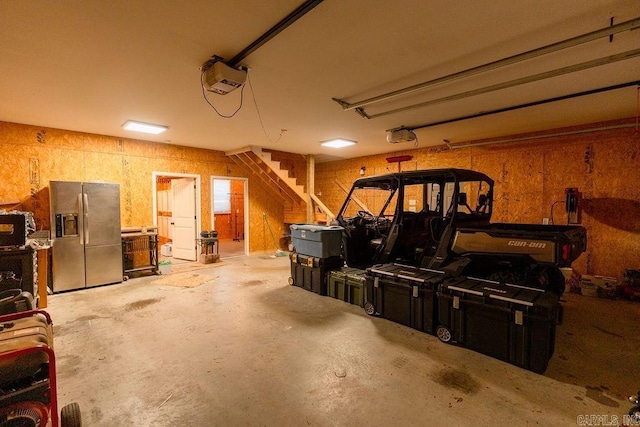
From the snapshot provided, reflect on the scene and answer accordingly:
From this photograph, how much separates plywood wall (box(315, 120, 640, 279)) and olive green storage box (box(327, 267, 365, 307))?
3.76 m

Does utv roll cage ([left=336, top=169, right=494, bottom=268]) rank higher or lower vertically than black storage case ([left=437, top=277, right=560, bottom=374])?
higher

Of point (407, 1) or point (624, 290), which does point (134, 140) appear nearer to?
point (407, 1)

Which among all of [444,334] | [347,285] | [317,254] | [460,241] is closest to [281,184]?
[317,254]

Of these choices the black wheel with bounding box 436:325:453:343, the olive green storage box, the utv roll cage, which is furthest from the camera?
the olive green storage box

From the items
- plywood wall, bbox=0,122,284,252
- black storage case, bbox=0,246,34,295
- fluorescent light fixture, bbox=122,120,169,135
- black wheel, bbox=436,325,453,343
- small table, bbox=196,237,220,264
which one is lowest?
black wheel, bbox=436,325,453,343

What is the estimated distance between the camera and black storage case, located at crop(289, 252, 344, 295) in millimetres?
4598

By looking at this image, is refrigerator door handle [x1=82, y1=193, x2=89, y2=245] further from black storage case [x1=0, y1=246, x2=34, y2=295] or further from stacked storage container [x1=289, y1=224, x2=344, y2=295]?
stacked storage container [x1=289, y1=224, x2=344, y2=295]

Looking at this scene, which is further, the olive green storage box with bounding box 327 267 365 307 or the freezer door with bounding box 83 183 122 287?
the freezer door with bounding box 83 183 122 287

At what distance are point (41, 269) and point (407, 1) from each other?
5520 millimetres

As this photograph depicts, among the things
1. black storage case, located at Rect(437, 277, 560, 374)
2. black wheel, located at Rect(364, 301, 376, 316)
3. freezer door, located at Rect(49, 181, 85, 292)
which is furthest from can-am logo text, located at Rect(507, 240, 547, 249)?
freezer door, located at Rect(49, 181, 85, 292)

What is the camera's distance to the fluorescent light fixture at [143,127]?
197 inches

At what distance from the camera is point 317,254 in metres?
4.62

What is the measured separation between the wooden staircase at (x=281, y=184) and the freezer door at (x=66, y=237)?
3480mm

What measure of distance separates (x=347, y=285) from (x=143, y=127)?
4536 millimetres
